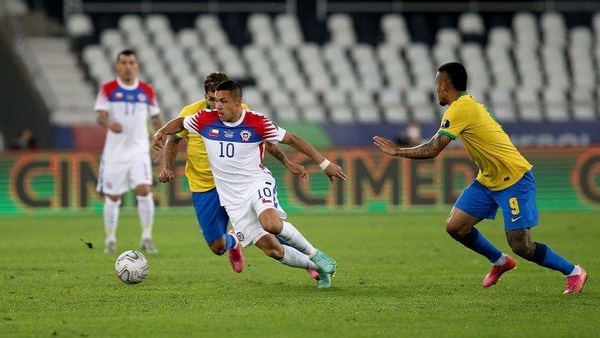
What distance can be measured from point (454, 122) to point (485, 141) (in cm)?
38

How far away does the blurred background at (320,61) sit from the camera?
2931 centimetres

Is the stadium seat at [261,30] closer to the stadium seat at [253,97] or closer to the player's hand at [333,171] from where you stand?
the stadium seat at [253,97]

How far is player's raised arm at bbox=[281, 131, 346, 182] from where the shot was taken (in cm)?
1114

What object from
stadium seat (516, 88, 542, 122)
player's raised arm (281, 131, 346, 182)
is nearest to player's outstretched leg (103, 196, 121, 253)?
player's raised arm (281, 131, 346, 182)

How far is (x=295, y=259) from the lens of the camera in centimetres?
1159

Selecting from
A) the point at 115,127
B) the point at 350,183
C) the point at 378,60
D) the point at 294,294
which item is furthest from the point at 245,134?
the point at 378,60

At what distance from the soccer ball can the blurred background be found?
50.8 feet

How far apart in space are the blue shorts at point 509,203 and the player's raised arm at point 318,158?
1.23 metres

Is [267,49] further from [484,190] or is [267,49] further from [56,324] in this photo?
[56,324]

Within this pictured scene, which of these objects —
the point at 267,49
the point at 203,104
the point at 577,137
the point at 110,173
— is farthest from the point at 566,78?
the point at 203,104

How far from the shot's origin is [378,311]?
33.2 ft

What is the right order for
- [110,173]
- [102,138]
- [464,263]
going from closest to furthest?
[464,263], [110,173], [102,138]

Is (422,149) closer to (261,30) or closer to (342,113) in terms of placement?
(342,113)

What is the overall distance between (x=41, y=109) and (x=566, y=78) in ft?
42.7
